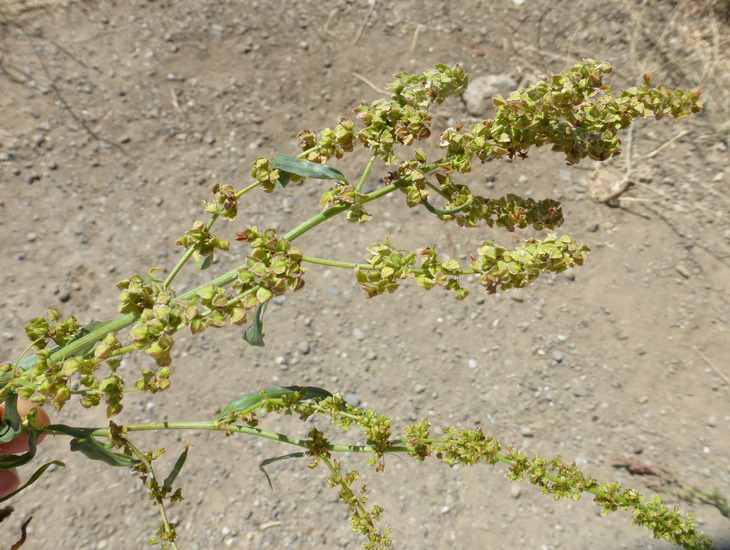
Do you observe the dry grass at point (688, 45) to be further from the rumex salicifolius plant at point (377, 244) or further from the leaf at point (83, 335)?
the leaf at point (83, 335)

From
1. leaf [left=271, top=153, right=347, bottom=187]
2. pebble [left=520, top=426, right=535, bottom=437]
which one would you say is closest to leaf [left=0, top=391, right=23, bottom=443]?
leaf [left=271, top=153, right=347, bottom=187]

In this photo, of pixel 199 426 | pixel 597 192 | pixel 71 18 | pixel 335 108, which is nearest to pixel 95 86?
pixel 71 18

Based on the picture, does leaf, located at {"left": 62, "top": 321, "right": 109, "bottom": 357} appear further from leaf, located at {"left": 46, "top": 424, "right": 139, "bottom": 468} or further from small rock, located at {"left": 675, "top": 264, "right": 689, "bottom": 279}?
small rock, located at {"left": 675, "top": 264, "right": 689, "bottom": 279}

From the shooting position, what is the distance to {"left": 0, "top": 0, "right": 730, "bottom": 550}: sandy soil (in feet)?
7.30

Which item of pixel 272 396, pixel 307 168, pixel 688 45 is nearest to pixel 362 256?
pixel 272 396

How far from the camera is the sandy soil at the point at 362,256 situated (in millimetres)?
2225

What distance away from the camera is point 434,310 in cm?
251

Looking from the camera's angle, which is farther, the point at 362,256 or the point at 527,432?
the point at 362,256

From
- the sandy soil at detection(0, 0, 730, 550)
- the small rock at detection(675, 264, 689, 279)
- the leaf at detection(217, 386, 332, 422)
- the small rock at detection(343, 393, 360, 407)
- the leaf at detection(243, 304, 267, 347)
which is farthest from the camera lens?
the small rock at detection(675, 264, 689, 279)

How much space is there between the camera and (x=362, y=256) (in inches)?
99.7

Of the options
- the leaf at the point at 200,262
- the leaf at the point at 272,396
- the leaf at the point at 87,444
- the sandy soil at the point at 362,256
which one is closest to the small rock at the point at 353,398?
the sandy soil at the point at 362,256

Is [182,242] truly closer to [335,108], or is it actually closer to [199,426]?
[199,426]

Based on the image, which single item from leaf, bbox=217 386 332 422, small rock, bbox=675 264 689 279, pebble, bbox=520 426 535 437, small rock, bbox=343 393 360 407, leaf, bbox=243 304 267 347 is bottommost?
pebble, bbox=520 426 535 437

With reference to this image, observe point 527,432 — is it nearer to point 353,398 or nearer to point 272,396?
point 353,398
